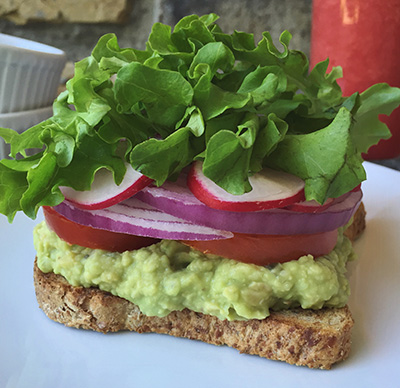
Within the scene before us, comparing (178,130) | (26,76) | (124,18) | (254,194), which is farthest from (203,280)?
(124,18)

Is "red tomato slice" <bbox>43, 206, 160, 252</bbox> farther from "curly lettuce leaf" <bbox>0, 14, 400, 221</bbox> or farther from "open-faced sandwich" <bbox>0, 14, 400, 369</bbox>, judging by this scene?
"curly lettuce leaf" <bbox>0, 14, 400, 221</bbox>

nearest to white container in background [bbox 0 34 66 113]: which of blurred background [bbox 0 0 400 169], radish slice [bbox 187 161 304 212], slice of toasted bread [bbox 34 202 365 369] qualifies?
blurred background [bbox 0 0 400 169]

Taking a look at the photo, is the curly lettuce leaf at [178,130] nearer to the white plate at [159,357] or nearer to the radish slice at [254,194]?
the radish slice at [254,194]

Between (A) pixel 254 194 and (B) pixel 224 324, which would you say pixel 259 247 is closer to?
(A) pixel 254 194

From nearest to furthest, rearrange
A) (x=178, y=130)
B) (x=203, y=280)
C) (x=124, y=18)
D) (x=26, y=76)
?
(x=178, y=130) → (x=203, y=280) → (x=26, y=76) → (x=124, y=18)

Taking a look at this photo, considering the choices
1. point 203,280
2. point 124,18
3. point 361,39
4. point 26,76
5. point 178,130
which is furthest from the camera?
point 124,18

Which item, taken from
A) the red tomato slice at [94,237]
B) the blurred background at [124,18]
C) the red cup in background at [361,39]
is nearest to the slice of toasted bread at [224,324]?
the red tomato slice at [94,237]

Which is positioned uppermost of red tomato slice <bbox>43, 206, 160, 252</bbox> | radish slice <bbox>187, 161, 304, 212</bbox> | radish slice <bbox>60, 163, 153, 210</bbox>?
radish slice <bbox>187, 161, 304, 212</bbox>
